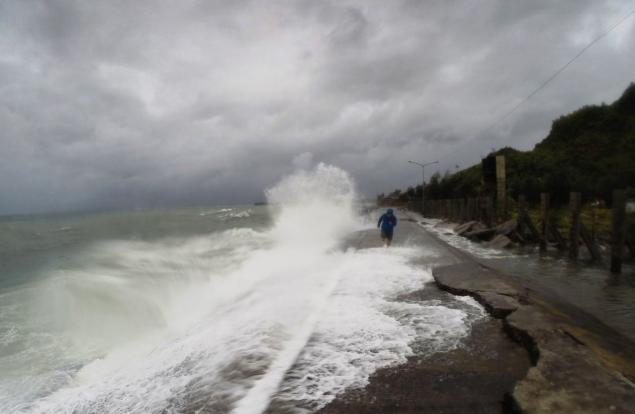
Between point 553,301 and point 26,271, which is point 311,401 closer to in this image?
point 553,301

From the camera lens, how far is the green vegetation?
27609 millimetres

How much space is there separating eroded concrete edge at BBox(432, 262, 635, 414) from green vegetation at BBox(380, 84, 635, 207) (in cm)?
2550

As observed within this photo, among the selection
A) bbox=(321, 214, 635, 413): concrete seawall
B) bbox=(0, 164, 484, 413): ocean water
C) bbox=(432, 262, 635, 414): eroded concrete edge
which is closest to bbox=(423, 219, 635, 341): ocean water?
bbox=(321, 214, 635, 413): concrete seawall

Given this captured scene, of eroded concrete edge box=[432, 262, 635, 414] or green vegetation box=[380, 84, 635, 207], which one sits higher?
green vegetation box=[380, 84, 635, 207]

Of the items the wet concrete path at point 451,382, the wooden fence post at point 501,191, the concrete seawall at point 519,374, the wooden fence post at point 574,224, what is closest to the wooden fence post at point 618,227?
the wooden fence post at point 574,224

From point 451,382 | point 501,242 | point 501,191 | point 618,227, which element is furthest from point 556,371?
point 501,191

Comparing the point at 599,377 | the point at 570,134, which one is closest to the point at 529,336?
the point at 599,377

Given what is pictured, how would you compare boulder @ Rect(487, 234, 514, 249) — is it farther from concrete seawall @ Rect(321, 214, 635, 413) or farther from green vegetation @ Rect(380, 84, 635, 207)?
green vegetation @ Rect(380, 84, 635, 207)

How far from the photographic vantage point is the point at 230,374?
3891 millimetres

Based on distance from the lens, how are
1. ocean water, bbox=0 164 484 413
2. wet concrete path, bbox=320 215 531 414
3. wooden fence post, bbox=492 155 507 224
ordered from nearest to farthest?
wet concrete path, bbox=320 215 531 414
ocean water, bbox=0 164 484 413
wooden fence post, bbox=492 155 507 224

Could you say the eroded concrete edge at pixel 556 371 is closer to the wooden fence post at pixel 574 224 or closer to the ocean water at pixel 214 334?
the ocean water at pixel 214 334

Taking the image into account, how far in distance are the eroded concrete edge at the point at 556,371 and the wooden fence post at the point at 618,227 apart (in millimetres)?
6061

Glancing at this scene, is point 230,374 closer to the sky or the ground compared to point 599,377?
closer to the ground

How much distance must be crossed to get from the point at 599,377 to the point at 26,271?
810 inches
